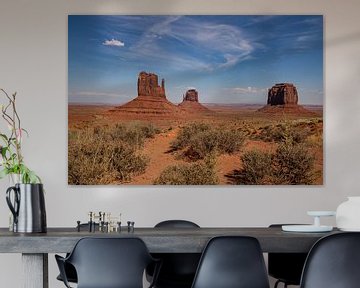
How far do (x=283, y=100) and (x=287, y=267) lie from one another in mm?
1683

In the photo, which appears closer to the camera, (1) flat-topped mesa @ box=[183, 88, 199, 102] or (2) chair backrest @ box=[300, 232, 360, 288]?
(2) chair backrest @ box=[300, 232, 360, 288]

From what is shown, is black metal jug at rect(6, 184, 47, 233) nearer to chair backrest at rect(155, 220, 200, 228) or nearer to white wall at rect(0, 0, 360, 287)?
chair backrest at rect(155, 220, 200, 228)

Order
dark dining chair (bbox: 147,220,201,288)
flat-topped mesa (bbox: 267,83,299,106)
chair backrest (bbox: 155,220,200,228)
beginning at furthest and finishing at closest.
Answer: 1. flat-topped mesa (bbox: 267,83,299,106)
2. chair backrest (bbox: 155,220,200,228)
3. dark dining chair (bbox: 147,220,201,288)

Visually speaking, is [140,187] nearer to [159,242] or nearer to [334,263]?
[159,242]

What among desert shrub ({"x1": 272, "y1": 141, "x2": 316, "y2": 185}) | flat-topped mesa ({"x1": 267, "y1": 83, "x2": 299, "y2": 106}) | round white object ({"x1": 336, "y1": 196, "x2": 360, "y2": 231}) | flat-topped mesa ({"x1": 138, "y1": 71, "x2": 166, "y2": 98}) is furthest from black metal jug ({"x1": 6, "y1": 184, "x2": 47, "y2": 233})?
flat-topped mesa ({"x1": 267, "y1": 83, "x2": 299, "y2": 106})

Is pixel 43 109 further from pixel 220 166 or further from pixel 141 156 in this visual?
pixel 220 166

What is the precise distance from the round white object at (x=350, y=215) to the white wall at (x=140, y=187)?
77.3 inches

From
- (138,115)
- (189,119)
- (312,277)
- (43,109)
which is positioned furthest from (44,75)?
(312,277)

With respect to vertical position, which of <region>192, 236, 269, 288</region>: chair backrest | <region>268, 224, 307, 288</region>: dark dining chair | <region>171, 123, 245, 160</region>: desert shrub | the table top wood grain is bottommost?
<region>268, 224, 307, 288</region>: dark dining chair

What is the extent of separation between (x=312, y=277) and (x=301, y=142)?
255 centimetres

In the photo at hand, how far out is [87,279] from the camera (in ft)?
11.7

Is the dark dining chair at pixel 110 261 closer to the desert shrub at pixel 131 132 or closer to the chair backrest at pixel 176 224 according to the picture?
the chair backrest at pixel 176 224

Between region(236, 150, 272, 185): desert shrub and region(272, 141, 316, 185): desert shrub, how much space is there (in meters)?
0.06

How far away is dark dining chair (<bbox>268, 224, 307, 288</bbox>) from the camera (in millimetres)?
4645
